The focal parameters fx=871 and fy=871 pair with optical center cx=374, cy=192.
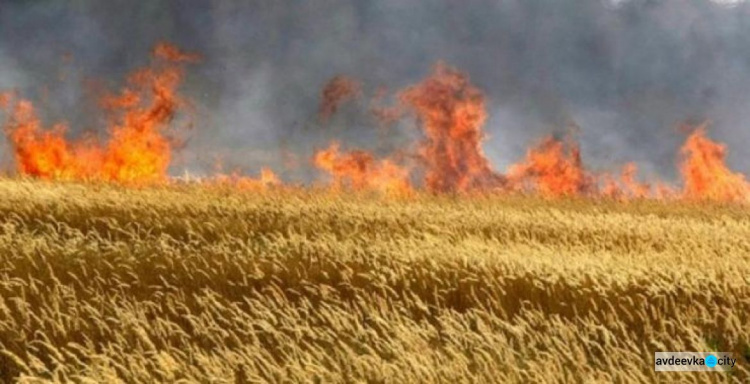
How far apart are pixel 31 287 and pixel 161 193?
963 centimetres

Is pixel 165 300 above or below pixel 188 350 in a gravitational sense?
above

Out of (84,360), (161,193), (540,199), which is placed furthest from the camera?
(540,199)

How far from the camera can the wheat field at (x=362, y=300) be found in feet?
17.7

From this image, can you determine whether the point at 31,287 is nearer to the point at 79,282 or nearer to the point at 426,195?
the point at 79,282

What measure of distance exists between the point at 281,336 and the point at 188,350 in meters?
0.66

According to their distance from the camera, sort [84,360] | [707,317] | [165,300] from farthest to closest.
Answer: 1. [165,300]
2. [707,317]
3. [84,360]

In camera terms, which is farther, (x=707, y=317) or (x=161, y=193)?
(x=161, y=193)

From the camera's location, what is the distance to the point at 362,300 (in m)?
7.14

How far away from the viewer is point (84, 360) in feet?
19.5

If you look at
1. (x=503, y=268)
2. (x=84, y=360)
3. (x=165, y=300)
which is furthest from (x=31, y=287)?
(x=503, y=268)

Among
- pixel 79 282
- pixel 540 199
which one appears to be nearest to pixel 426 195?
pixel 540 199

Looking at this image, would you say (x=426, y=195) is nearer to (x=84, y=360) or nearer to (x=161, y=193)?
(x=161, y=193)

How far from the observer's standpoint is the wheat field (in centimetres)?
540

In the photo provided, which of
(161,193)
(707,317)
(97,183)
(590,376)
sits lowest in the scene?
(590,376)
